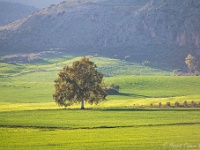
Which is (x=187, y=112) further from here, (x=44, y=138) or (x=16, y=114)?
(x=44, y=138)

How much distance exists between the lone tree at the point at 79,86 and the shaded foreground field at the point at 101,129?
1079cm

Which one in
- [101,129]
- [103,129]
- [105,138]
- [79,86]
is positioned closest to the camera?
[105,138]

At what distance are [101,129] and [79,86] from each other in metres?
37.4

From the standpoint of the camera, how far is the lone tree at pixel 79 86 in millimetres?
101625

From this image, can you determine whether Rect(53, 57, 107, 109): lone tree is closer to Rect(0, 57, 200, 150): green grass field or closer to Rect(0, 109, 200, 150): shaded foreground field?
Rect(0, 57, 200, 150): green grass field

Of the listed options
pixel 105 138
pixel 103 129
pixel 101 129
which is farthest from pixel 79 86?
pixel 105 138

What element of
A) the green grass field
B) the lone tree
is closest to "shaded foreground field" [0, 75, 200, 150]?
the green grass field

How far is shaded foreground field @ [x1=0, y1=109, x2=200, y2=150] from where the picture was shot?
5238cm

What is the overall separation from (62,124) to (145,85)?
86.3 metres

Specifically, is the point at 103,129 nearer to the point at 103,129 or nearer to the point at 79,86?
the point at 103,129

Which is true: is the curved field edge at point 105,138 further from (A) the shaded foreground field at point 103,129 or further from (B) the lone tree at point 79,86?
(B) the lone tree at point 79,86

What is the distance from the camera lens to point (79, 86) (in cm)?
10288

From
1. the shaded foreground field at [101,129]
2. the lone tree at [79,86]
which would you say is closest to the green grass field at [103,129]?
the shaded foreground field at [101,129]

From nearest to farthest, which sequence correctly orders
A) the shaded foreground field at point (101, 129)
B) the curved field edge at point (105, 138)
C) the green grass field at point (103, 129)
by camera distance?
the curved field edge at point (105, 138) → the green grass field at point (103, 129) → the shaded foreground field at point (101, 129)
